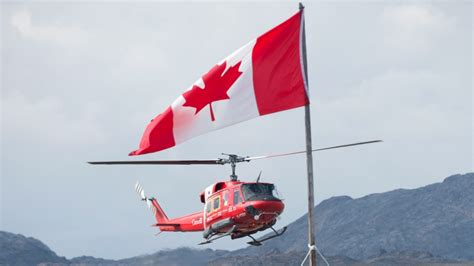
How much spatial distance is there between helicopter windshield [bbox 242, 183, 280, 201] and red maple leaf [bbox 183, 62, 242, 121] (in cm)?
1400

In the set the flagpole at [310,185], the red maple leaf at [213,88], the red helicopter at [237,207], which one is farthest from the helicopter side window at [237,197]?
the flagpole at [310,185]

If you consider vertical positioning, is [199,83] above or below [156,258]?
below

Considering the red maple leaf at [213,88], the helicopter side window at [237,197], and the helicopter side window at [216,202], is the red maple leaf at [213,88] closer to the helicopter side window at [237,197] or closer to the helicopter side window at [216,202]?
the helicopter side window at [237,197]

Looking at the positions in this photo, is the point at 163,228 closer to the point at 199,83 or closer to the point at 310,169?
the point at 199,83

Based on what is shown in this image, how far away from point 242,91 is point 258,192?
1533 cm

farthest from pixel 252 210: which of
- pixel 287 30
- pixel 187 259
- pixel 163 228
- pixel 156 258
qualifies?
pixel 156 258

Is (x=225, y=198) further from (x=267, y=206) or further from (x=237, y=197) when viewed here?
(x=267, y=206)

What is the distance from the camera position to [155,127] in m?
29.6

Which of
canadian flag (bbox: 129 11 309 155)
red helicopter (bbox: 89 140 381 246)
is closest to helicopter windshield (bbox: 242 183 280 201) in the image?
red helicopter (bbox: 89 140 381 246)

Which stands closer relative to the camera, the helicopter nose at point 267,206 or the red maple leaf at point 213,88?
the red maple leaf at point 213,88

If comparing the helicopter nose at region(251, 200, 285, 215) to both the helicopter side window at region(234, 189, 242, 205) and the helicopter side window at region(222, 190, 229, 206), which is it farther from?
the helicopter side window at region(222, 190, 229, 206)

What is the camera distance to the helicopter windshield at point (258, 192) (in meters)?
42.3

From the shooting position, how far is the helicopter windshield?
4234 cm

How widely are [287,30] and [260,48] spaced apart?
115 cm
